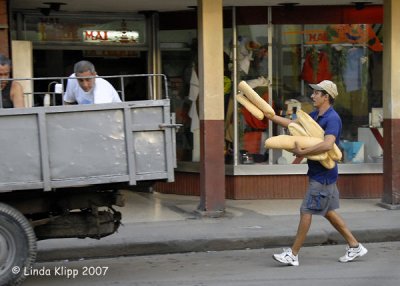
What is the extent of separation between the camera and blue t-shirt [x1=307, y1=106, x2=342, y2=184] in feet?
26.5

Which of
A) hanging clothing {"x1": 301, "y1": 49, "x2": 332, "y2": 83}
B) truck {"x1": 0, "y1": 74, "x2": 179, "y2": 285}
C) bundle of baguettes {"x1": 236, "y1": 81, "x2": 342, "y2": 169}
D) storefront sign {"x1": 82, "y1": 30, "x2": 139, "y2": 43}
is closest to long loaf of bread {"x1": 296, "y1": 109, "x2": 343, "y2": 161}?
bundle of baguettes {"x1": 236, "y1": 81, "x2": 342, "y2": 169}

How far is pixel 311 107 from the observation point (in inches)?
515

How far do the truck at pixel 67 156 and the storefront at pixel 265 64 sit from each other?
550 cm

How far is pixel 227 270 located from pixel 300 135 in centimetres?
167

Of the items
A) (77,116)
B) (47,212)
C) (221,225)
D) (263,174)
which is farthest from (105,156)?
(263,174)

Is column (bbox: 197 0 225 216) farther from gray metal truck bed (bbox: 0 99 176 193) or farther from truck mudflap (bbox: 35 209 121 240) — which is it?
gray metal truck bed (bbox: 0 99 176 193)

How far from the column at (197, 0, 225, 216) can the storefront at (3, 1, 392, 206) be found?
1547mm

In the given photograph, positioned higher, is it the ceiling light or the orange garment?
the ceiling light

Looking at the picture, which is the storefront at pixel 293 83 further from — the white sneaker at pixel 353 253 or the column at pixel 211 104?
the white sneaker at pixel 353 253

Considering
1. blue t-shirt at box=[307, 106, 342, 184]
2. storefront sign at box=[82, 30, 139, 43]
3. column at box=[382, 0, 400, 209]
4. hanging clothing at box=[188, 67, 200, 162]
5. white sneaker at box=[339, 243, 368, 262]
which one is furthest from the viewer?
hanging clothing at box=[188, 67, 200, 162]

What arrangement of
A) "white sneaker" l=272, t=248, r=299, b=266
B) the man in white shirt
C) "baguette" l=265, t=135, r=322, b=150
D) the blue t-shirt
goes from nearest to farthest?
the man in white shirt → "baguette" l=265, t=135, r=322, b=150 → the blue t-shirt → "white sneaker" l=272, t=248, r=299, b=266

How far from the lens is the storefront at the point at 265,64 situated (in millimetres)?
12836

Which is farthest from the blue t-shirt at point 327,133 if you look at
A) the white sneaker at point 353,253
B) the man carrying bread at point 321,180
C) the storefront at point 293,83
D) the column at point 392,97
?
the storefront at point 293,83

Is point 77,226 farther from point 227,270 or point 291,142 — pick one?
point 291,142
